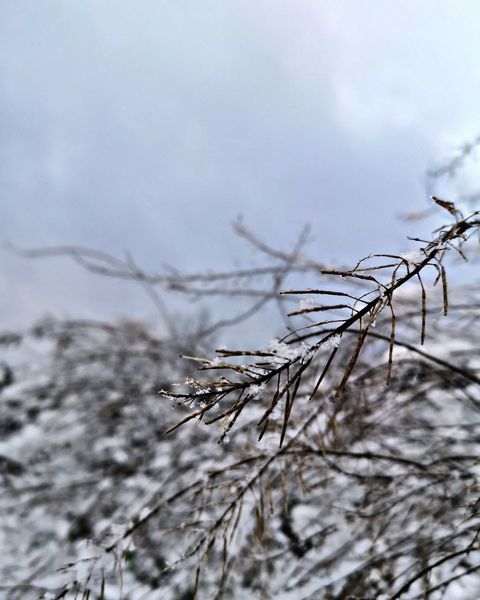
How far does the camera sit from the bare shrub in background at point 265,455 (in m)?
0.66

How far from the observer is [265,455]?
105 centimetres

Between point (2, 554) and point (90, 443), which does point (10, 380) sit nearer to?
point (90, 443)

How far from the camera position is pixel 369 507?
1.24 meters

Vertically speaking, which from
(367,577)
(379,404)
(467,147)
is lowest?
(367,577)

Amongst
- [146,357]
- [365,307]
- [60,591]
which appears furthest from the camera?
[146,357]

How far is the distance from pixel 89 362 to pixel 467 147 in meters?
2.93

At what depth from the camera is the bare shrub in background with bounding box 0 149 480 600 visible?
663 millimetres

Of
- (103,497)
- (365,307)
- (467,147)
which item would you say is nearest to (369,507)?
(365,307)

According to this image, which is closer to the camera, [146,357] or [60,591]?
[60,591]

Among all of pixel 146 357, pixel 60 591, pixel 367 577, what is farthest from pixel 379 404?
pixel 146 357

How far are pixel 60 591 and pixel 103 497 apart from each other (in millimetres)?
2249

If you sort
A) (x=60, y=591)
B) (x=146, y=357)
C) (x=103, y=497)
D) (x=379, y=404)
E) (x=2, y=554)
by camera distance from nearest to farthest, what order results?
(x=60, y=591), (x=379, y=404), (x=103, y=497), (x=2, y=554), (x=146, y=357)

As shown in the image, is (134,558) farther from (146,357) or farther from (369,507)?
(146,357)

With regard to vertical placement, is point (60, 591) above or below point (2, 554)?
below
